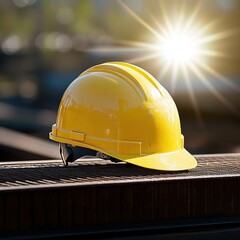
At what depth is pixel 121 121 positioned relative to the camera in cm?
339

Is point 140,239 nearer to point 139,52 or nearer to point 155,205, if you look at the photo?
point 155,205

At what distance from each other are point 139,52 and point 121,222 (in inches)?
741

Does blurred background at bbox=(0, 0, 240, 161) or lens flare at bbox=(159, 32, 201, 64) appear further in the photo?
blurred background at bbox=(0, 0, 240, 161)

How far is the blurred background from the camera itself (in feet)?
57.1

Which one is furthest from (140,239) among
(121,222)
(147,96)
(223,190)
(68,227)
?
(147,96)

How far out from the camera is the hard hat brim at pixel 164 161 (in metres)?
3.38

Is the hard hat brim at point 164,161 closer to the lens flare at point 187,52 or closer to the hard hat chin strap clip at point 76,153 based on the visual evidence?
the hard hat chin strap clip at point 76,153

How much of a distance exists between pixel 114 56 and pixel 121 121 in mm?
16682

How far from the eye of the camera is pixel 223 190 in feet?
10.5

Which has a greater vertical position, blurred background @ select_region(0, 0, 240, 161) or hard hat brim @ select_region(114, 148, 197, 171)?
blurred background @ select_region(0, 0, 240, 161)

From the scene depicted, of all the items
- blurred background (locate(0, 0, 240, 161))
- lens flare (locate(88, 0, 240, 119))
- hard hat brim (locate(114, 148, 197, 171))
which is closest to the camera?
hard hat brim (locate(114, 148, 197, 171))

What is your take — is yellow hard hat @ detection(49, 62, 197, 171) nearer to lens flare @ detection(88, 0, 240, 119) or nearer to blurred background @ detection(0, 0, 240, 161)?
lens flare @ detection(88, 0, 240, 119)

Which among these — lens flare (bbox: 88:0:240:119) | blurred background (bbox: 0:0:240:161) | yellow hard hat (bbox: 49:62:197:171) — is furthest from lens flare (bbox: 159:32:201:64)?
yellow hard hat (bbox: 49:62:197:171)

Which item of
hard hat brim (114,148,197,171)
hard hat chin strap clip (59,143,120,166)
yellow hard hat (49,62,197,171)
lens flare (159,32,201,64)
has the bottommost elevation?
hard hat brim (114,148,197,171)
